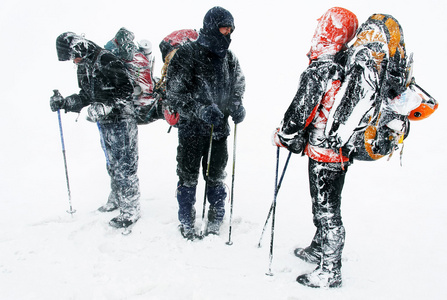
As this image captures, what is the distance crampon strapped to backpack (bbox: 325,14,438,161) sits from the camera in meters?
2.35

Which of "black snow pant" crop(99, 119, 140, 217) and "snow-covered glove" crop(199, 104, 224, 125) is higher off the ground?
"snow-covered glove" crop(199, 104, 224, 125)

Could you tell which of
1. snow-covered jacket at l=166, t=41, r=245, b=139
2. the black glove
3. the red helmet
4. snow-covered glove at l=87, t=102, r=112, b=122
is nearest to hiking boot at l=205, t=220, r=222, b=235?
snow-covered jacket at l=166, t=41, r=245, b=139

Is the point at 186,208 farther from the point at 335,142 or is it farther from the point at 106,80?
the point at 335,142

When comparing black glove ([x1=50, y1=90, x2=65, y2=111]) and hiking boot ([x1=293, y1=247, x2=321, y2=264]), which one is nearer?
hiking boot ([x1=293, y1=247, x2=321, y2=264])

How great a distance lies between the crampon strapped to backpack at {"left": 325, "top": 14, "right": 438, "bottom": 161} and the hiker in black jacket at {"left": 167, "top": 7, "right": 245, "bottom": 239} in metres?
1.34

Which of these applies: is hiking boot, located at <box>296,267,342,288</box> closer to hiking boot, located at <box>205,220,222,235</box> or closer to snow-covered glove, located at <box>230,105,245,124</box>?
hiking boot, located at <box>205,220,222,235</box>

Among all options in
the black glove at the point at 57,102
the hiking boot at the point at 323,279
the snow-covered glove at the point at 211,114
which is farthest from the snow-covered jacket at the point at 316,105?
the black glove at the point at 57,102

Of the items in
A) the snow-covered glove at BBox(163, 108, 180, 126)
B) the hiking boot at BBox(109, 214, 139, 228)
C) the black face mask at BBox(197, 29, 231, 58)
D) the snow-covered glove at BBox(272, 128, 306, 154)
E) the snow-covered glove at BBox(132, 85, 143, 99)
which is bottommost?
the hiking boot at BBox(109, 214, 139, 228)

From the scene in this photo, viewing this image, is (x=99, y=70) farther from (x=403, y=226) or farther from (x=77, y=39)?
(x=403, y=226)

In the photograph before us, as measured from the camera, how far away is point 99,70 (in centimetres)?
365

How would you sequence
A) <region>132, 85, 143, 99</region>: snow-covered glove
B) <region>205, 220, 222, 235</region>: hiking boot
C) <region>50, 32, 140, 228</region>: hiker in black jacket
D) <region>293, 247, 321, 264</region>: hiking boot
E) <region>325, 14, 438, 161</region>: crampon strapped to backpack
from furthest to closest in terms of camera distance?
<region>132, 85, 143, 99</region>: snow-covered glove < <region>205, 220, 222, 235</region>: hiking boot < <region>50, 32, 140, 228</region>: hiker in black jacket < <region>293, 247, 321, 264</region>: hiking boot < <region>325, 14, 438, 161</region>: crampon strapped to backpack

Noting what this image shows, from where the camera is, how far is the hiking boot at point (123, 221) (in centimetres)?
404

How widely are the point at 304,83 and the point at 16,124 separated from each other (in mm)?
9887

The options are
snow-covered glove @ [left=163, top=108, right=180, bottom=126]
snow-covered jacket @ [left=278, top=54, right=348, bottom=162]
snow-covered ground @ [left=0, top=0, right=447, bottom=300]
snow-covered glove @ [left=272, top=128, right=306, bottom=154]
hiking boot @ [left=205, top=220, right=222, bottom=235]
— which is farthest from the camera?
hiking boot @ [left=205, top=220, right=222, bottom=235]
